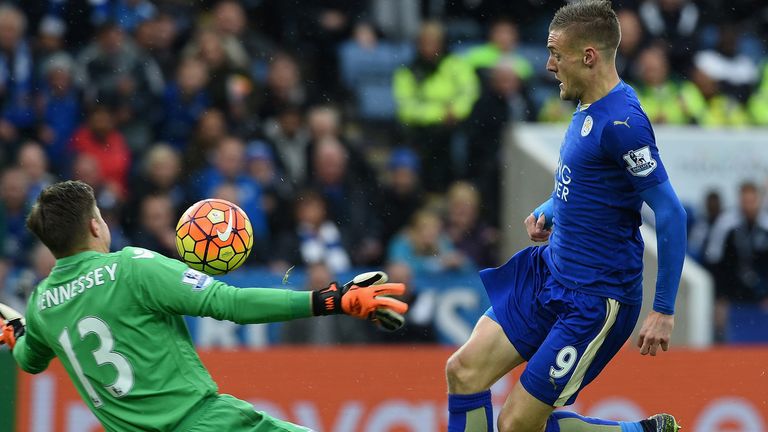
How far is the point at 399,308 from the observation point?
4.18 metres

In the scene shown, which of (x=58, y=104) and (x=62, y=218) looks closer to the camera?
(x=62, y=218)

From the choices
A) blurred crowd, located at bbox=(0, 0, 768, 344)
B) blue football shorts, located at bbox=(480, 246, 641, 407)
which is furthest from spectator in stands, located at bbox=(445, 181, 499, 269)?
blue football shorts, located at bbox=(480, 246, 641, 407)

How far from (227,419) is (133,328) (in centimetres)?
47

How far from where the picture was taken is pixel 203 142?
10.3 meters

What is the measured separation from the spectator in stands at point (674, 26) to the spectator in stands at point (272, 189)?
13.6ft

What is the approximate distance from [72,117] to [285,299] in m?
6.70

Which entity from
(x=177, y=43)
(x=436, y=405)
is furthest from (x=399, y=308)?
(x=177, y=43)

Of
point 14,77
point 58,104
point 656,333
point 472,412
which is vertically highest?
point 14,77

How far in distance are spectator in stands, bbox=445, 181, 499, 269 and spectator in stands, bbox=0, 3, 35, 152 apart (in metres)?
3.62

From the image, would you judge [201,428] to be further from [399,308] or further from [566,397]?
[566,397]

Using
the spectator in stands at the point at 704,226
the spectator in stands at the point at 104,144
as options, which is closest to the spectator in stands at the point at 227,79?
the spectator in stands at the point at 104,144

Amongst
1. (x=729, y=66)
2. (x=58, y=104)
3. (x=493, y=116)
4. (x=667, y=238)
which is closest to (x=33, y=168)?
(x=58, y=104)

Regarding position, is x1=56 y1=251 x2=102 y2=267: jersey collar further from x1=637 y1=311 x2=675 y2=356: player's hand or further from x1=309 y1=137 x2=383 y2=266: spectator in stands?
x1=309 y1=137 x2=383 y2=266: spectator in stands

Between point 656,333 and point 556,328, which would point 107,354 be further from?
point 656,333
